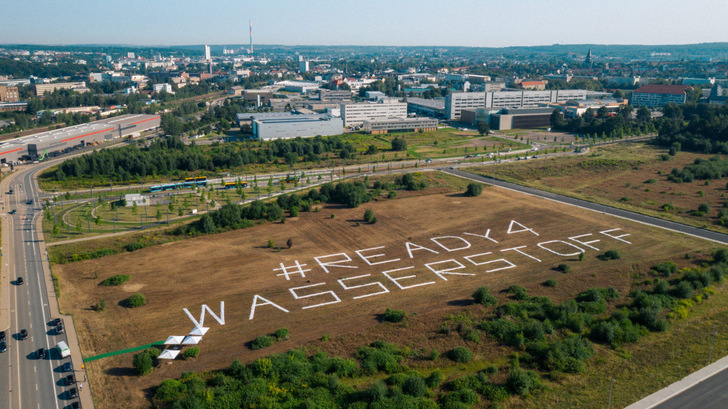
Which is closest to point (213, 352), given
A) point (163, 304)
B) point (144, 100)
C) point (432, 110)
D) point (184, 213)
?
point (163, 304)

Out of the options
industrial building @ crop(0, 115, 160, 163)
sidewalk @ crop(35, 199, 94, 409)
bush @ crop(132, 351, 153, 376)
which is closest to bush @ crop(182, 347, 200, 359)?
bush @ crop(132, 351, 153, 376)

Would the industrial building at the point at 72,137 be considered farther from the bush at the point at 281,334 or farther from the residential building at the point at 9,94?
the bush at the point at 281,334

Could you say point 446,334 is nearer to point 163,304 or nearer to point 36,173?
point 163,304

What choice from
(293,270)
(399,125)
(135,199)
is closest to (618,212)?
(293,270)

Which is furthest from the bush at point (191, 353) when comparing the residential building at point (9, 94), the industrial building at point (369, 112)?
the residential building at point (9, 94)

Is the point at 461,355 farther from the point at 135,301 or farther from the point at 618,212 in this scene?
the point at 618,212

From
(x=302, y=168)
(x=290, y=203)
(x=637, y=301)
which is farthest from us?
(x=302, y=168)
